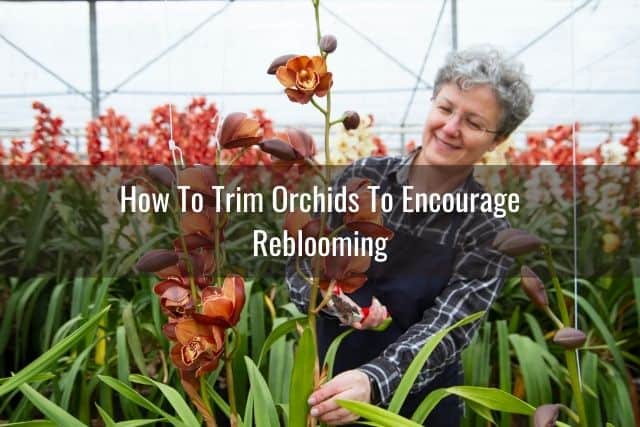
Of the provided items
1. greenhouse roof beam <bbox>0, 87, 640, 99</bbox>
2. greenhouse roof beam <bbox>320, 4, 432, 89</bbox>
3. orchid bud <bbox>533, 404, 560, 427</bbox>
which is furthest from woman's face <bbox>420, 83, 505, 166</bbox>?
orchid bud <bbox>533, 404, 560, 427</bbox>

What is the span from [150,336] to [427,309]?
2.43 ft

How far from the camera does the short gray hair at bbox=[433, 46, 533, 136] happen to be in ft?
2.98

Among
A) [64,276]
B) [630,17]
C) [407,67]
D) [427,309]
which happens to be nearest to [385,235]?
[427,309]

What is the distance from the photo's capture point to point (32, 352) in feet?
5.47

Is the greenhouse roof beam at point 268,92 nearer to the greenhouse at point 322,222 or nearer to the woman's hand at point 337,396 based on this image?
the greenhouse at point 322,222

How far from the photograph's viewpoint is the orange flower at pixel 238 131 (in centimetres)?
63

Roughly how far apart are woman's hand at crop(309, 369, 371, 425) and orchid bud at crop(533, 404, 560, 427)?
6.8 inches

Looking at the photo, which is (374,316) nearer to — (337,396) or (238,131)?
(337,396)

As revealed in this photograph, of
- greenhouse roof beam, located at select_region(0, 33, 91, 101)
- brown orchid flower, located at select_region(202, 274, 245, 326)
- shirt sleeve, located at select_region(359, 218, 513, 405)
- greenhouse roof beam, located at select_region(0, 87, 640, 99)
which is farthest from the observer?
greenhouse roof beam, located at select_region(0, 33, 91, 101)

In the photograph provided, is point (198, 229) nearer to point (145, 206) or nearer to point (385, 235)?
point (385, 235)

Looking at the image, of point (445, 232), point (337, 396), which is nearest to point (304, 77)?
point (337, 396)

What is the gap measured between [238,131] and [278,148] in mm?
46

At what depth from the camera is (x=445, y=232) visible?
0.96m

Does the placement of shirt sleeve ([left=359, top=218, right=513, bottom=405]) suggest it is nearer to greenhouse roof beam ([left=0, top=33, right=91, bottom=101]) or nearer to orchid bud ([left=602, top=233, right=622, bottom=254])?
orchid bud ([left=602, top=233, right=622, bottom=254])
